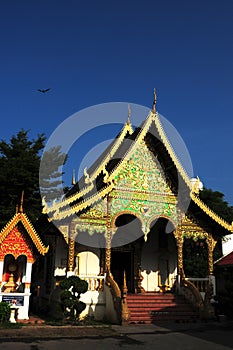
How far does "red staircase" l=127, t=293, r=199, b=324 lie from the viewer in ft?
39.4

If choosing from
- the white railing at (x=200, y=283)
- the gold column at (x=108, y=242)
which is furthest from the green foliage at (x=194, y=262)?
the gold column at (x=108, y=242)

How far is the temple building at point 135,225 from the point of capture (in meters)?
13.1

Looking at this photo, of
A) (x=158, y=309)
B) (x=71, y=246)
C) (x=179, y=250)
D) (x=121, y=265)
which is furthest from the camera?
(x=121, y=265)

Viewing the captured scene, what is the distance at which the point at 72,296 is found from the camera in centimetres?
1141

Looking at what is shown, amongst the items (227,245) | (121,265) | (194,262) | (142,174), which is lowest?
(121,265)

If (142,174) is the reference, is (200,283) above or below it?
below

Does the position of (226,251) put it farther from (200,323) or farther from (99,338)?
(99,338)

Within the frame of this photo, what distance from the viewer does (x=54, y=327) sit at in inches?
410

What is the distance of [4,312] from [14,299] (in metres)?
1.18

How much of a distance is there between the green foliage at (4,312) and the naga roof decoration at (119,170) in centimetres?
323

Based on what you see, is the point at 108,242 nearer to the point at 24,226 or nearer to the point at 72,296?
the point at 72,296

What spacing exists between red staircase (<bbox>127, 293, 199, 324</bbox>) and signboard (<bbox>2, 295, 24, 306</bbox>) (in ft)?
11.6

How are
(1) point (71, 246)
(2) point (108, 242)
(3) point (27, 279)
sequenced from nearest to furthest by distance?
(3) point (27, 279) < (1) point (71, 246) < (2) point (108, 242)

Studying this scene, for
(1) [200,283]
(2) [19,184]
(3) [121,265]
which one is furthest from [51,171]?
(1) [200,283]
